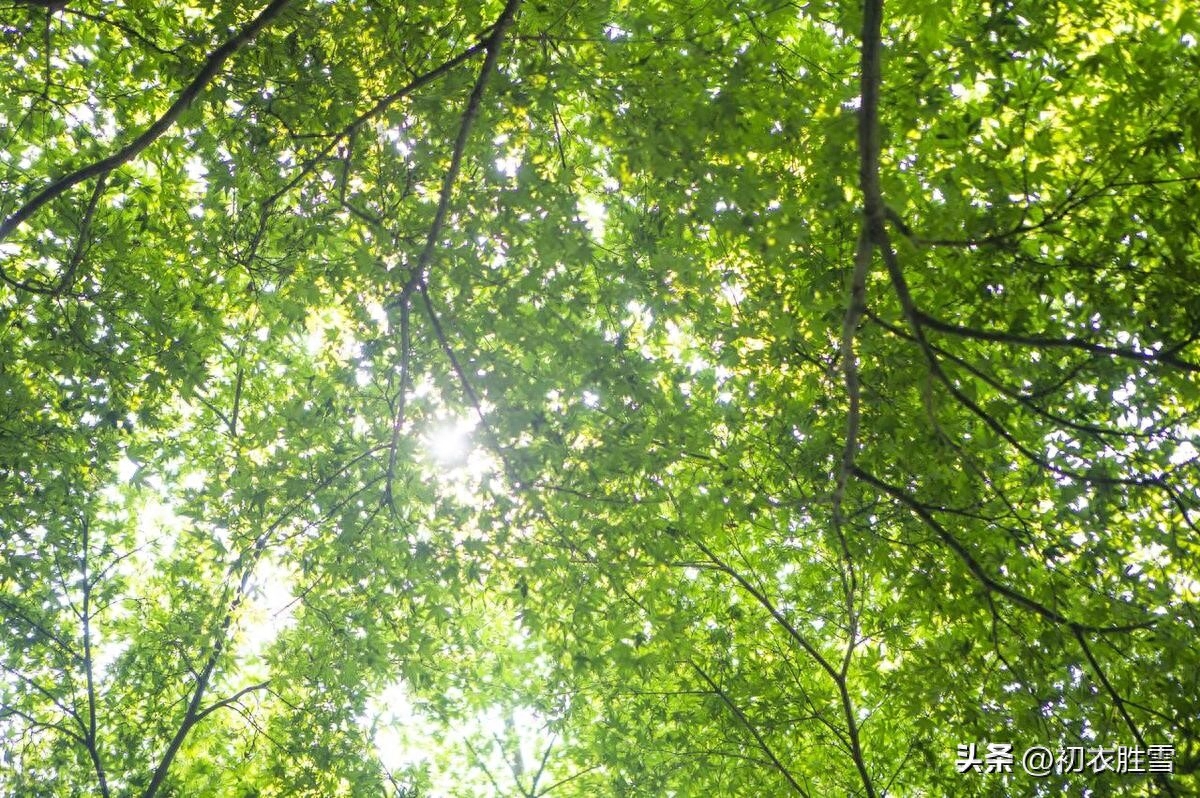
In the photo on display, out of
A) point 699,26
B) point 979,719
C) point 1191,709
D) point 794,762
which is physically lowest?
point 1191,709

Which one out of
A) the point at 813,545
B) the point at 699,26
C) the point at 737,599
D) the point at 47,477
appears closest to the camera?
the point at 699,26

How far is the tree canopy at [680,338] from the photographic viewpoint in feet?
14.0

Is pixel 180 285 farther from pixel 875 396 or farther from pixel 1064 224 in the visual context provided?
pixel 1064 224

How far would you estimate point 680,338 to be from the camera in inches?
297

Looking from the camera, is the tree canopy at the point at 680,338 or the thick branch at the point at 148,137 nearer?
the thick branch at the point at 148,137

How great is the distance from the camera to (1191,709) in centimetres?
391

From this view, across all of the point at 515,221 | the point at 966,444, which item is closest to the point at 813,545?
the point at 966,444

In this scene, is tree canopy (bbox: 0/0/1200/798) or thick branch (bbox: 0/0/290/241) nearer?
thick branch (bbox: 0/0/290/241)

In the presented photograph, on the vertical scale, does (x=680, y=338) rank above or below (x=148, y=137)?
above

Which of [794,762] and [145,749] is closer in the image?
[794,762]

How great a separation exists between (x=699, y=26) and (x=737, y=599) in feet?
18.1

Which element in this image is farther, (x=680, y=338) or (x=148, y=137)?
(x=680, y=338)

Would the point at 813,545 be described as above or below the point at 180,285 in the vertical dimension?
below

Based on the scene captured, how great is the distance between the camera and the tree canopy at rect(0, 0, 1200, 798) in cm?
427
